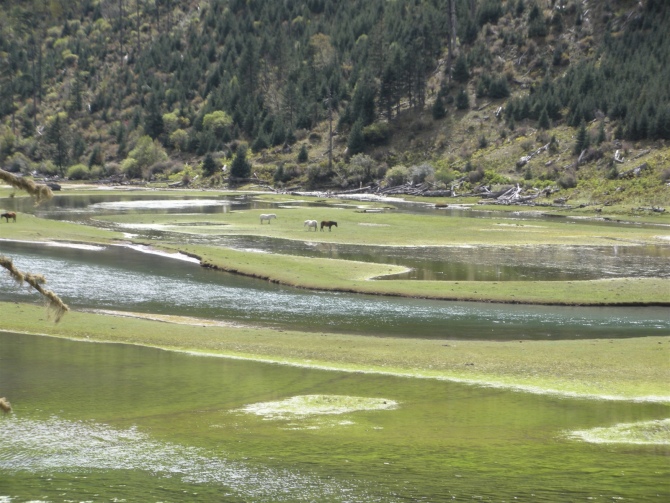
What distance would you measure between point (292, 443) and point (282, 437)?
504mm

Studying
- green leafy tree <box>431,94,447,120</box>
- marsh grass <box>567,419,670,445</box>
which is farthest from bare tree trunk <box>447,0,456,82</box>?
marsh grass <box>567,419,670,445</box>

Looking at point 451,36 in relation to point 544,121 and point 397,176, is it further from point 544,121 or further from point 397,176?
point 397,176

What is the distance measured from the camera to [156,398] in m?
23.4

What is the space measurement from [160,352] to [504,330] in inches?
551

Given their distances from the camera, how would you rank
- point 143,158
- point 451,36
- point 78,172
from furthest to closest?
point 78,172 < point 143,158 < point 451,36

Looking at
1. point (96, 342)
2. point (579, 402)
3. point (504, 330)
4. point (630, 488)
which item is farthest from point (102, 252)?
point (630, 488)

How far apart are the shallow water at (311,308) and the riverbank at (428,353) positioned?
110 inches

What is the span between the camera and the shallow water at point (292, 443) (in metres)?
16.5

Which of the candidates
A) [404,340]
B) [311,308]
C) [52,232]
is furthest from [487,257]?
[52,232]

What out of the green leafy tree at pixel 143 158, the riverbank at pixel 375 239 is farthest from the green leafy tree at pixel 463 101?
the green leafy tree at pixel 143 158

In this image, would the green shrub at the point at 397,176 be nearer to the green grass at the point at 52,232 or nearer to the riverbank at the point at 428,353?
the green grass at the point at 52,232

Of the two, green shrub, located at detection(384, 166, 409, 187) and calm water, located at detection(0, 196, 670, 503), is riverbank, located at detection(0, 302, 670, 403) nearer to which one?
calm water, located at detection(0, 196, 670, 503)

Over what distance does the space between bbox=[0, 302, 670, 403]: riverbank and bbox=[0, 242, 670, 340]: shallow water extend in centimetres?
279

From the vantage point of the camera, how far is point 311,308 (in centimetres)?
4059
